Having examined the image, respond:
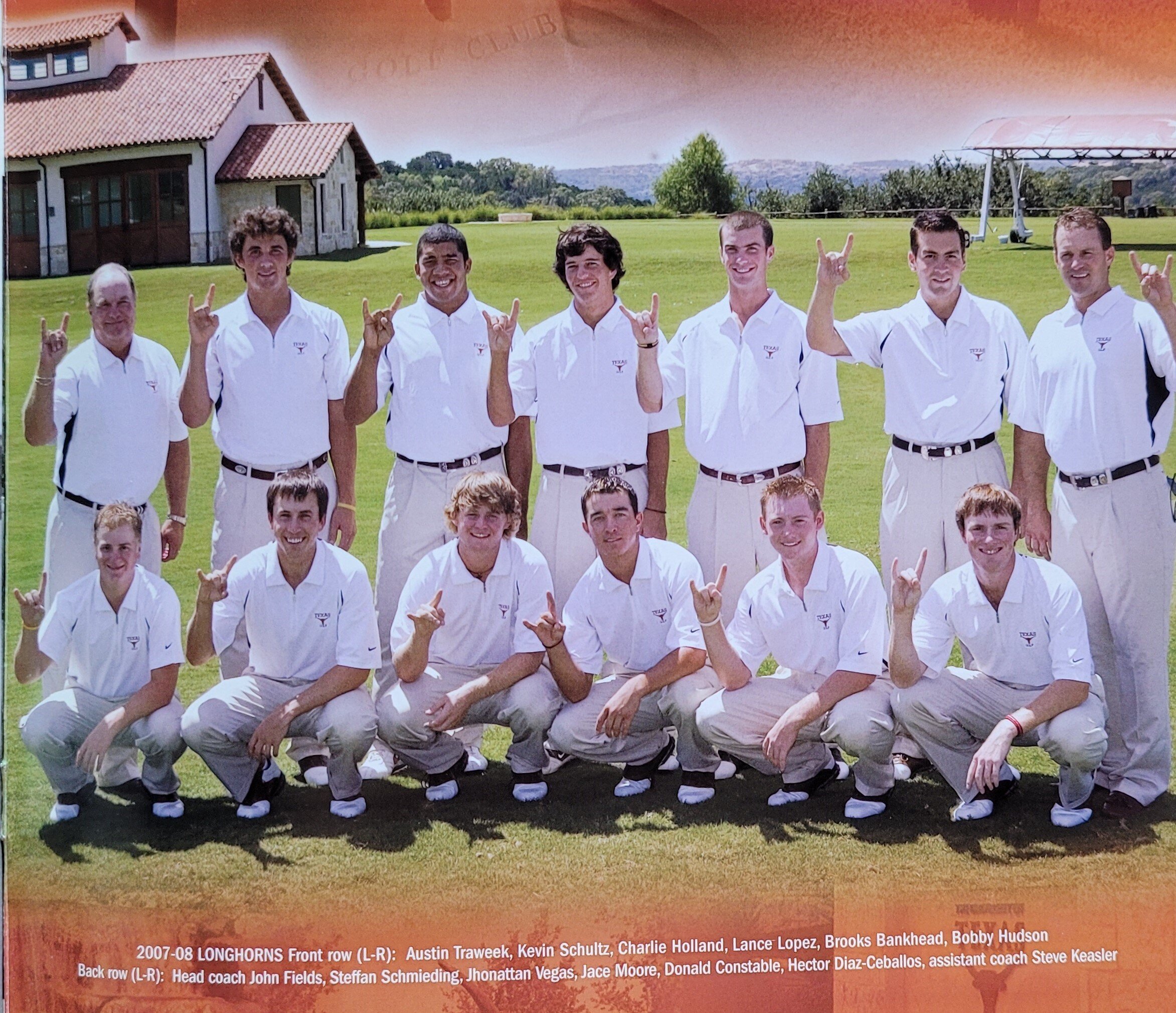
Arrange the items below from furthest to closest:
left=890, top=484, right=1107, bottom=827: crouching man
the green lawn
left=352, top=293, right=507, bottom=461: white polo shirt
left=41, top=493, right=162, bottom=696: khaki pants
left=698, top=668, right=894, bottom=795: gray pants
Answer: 1. left=352, top=293, right=507, bottom=461: white polo shirt
2. left=41, top=493, right=162, bottom=696: khaki pants
3. left=698, top=668, right=894, bottom=795: gray pants
4. left=890, top=484, right=1107, bottom=827: crouching man
5. the green lawn

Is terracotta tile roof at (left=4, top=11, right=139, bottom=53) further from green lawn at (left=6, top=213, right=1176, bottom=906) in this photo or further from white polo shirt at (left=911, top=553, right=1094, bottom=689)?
white polo shirt at (left=911, top=553, right=1094, bottom=689)

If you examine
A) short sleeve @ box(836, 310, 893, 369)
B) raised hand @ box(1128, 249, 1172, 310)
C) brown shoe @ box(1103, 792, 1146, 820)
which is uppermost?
raised hand @ box(1128, 249, 1172, 310)

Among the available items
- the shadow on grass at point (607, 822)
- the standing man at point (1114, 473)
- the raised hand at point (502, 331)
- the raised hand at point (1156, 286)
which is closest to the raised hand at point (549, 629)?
the shadow on grass at point (607, 822)

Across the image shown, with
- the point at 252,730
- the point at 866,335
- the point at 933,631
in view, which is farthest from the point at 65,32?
the point at 933,631

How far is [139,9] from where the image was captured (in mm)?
4734

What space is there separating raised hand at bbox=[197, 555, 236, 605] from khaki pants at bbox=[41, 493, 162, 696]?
24cm

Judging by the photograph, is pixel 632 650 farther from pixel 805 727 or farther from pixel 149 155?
pixel 149 155

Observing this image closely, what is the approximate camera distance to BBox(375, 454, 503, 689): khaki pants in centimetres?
503

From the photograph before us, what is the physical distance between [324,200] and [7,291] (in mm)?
1093

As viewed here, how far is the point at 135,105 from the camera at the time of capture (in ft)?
16.0

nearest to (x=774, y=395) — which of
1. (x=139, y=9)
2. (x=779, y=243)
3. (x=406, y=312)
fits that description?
(x=779, y=243)

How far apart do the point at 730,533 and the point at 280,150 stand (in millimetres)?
2019

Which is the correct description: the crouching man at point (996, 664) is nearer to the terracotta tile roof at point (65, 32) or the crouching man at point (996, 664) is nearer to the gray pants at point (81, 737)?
the gray pants at point (81, 737)

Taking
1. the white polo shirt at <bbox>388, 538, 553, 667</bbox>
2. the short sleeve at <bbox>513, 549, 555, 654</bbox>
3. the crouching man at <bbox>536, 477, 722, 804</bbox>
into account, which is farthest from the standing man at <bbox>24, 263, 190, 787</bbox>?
the crouching man at <bbox>536, 477, 722, 804</bbox>
